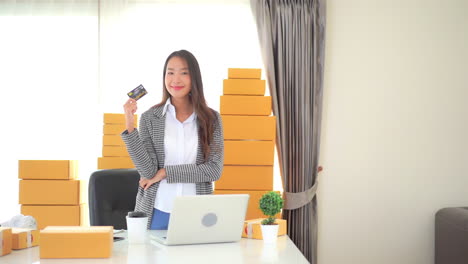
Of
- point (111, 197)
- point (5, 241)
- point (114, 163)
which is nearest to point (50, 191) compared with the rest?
→ point (114, 163)

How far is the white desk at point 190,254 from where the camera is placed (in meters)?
1.90

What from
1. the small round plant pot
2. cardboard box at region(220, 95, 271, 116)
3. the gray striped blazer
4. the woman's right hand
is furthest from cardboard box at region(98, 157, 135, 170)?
the small round plant pot

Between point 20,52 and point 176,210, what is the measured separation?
2.68m

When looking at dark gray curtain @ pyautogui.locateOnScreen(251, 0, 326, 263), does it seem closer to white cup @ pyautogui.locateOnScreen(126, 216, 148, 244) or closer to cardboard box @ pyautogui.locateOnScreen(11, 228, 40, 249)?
white cup @ pyautogui.locateOnScreen(126, 216, 148, 244)

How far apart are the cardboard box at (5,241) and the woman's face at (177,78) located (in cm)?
94

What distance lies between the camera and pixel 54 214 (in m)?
3.55

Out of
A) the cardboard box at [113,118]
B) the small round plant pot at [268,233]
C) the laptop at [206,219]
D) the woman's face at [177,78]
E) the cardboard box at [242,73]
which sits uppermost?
the cardboard box at [242,73]

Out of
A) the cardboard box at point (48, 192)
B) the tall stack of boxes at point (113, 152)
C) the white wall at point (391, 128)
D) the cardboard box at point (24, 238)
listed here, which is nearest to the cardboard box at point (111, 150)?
the tall stack of boxes at point (113, 152)

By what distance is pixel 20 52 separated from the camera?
4.20 meters

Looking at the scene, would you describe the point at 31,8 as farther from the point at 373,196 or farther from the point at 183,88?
the point at 373,196

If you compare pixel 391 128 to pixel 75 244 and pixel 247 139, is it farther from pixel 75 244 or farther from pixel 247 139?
pixel 75 244

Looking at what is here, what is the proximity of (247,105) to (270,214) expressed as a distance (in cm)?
141

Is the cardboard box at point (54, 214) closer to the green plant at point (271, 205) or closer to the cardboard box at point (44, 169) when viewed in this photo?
the cardboard box at point (44, 169)

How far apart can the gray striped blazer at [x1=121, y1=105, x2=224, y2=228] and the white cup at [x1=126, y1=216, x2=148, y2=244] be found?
363 mm
